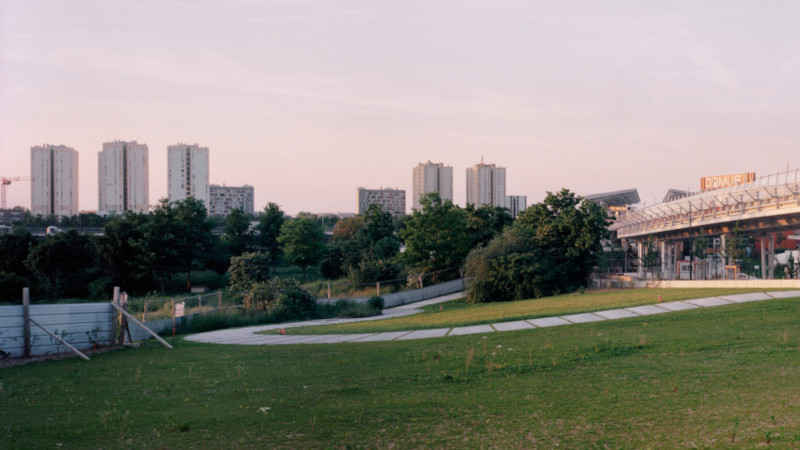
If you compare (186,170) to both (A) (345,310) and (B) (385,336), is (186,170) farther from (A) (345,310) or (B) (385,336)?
(B) (385,336)

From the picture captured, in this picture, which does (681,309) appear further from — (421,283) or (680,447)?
(421,283)

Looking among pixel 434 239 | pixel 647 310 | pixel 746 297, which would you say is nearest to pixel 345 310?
pixel 647 310

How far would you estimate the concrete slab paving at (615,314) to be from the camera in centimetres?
1819

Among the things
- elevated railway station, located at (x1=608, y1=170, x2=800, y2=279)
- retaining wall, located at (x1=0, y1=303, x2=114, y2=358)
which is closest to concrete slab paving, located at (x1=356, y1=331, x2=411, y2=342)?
retaining wall, located at (x1=0, y1=303, x2=114, y2=358)

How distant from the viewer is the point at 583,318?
1842cm

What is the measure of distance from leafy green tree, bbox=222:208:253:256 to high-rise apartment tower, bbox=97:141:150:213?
89.9 m

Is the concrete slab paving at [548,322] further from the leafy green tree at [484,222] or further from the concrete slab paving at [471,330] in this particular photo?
the leafy green tree at [484,222]

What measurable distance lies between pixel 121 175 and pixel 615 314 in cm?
15563

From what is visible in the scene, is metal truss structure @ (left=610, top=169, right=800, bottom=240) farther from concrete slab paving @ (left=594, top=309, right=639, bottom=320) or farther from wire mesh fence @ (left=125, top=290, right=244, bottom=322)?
wire mesh fence @ (left=125, top=290, right=244, bottom=322)

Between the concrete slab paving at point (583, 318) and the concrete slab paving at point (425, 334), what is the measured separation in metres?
4.17

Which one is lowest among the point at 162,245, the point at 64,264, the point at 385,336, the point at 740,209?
Answer: the point at 385,336

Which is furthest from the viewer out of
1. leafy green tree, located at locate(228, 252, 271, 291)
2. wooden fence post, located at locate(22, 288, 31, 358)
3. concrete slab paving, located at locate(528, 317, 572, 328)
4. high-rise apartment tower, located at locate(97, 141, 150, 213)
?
high-rise apartment tower, located at locate(97, 141, 150, 213)

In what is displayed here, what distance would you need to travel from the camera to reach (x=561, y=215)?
39656 mm

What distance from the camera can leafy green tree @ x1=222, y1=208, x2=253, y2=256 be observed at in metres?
70.3
